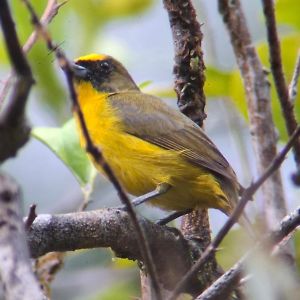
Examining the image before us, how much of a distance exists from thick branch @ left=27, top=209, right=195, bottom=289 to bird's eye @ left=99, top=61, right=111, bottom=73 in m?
1.69

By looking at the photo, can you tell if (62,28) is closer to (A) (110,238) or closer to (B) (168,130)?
(B) (168,130)

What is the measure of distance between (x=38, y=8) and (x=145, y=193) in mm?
1120

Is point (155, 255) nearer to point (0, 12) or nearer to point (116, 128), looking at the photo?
point (116, 128)

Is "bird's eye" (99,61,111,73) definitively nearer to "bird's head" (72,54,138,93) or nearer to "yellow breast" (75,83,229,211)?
"bird's head" (72,54,138,93)

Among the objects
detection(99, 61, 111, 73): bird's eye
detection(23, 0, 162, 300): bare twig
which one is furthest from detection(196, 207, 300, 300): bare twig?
detection(99, 61, 111, 73): bird's eye

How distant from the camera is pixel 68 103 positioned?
447 cm

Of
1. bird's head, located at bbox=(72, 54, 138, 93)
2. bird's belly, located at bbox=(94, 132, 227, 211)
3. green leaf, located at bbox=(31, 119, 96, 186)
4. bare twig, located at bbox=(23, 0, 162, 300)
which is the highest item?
bare twig, located at bbox=(23, 0, 162, 300)

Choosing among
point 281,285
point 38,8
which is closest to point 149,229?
point 281,285

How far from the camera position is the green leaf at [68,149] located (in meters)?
3.74

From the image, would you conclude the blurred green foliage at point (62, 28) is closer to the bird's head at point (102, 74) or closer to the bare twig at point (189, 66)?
the bird's head at point (102, 74)

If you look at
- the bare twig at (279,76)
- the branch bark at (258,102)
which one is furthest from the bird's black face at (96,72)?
the bare twig at (279,76)

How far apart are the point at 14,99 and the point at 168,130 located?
2771 mm

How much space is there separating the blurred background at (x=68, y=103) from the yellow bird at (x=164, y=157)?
0.36ft

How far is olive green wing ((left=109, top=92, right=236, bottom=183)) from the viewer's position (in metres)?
3.71
